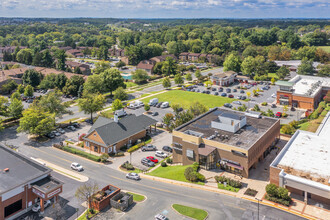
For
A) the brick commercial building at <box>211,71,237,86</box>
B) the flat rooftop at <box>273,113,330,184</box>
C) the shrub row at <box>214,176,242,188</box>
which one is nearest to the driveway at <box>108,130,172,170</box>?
the shrub row at <box>214,176,242,188</box>

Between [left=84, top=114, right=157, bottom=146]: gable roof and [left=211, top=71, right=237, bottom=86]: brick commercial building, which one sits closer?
[left=84, top=114, right=157, bottom=146]: gable roof

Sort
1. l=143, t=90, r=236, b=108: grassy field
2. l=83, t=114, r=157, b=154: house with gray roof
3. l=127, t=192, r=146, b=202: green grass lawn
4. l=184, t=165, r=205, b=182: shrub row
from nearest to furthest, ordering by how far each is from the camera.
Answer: l=127, t=192, r=146, b=202: green grass lawn, l=184, t=165, r=205, b=182: shrub row, l=83, t=114, r=157, b=154: house with gray roof, l=143, t=90, r=236, b=108: grassy field

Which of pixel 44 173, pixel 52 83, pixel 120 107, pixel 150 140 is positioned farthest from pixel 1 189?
pixel 52 83

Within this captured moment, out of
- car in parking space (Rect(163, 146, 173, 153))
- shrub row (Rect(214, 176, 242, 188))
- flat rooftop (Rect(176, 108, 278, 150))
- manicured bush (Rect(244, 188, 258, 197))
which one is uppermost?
flat rooftop (Rect(176, 108, 278, 150))

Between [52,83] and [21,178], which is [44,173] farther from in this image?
[52,83]

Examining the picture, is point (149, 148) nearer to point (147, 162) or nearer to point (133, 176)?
point (147, 162)

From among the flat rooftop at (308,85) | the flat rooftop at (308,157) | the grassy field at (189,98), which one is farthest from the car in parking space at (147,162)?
the flat rooftop at (308,85)

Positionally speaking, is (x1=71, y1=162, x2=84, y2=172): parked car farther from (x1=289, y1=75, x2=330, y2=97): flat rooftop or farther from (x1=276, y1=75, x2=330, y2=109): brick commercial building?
(x1=289, y1=75, x2=330, y2=97): flat rooftop
